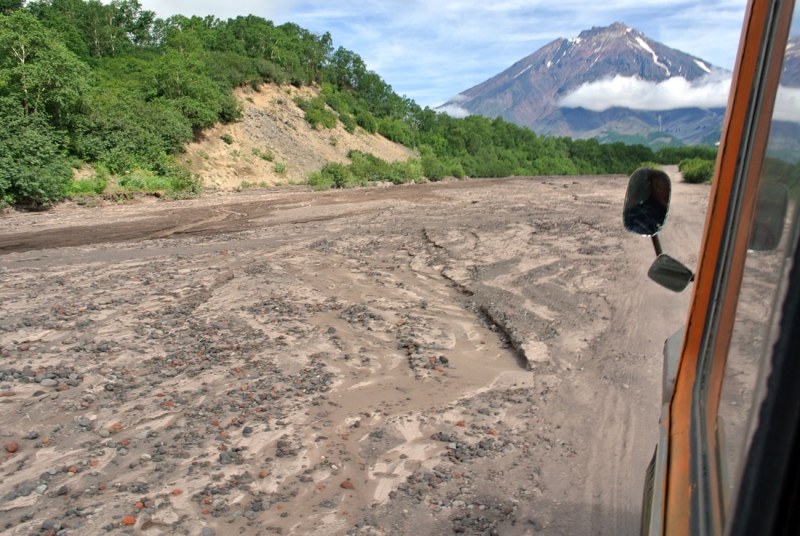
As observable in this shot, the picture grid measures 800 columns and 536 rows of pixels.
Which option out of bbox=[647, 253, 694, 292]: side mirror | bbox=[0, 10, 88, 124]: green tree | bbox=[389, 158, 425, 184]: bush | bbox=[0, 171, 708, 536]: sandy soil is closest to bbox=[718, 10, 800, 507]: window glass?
bbox=[647, 253, 694, 292]: side mirror

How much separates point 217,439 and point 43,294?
5943mm

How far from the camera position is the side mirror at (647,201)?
270cm

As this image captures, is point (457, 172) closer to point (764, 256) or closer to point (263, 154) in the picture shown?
point (263, 154)

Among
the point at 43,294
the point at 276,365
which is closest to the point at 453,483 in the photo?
the point at 276,365

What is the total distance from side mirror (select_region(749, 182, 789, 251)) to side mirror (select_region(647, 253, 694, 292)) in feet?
3.64

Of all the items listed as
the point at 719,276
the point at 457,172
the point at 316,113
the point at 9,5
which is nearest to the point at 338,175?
the point at 457,172

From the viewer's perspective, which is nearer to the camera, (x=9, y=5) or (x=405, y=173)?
(x=405, y=173)

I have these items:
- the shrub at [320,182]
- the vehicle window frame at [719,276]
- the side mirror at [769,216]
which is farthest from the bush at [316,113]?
the side mirror at [769,216]

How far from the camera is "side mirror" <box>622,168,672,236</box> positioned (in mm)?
2697

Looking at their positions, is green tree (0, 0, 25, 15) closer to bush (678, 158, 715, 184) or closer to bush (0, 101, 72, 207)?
bush (0, 101, 72, 207)

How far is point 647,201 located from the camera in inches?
108

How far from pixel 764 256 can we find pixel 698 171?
26223mm

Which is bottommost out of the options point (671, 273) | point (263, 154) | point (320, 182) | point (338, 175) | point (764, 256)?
point (320, 182)

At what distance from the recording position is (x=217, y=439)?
193 inches
